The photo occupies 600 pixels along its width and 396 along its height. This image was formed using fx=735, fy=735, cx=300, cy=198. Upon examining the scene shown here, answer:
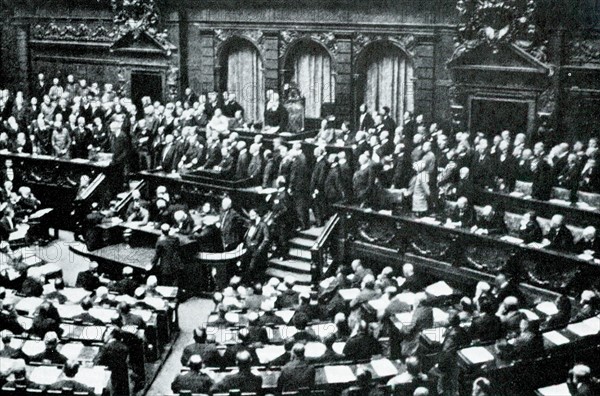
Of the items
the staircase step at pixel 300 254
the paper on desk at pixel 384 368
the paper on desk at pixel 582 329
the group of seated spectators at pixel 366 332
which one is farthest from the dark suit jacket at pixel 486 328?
the staircase step at pixel 300 254

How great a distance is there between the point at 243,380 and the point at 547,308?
5165 mm

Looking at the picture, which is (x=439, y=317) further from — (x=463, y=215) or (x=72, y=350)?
(x=72, y=350)

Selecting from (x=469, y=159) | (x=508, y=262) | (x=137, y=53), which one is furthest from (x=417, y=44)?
(x=137, y=53)

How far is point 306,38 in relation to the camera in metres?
21.2

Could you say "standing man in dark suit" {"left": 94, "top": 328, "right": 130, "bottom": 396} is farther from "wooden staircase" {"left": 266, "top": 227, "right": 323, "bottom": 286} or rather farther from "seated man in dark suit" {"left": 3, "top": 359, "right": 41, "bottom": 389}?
"wooden staircase" {"left": 266, "top": 227, "right": 323, "bottom": 286}

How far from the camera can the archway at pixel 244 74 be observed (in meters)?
22.6

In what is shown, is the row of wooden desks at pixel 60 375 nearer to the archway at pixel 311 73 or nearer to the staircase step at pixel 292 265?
the staircase step at pixel 292 265

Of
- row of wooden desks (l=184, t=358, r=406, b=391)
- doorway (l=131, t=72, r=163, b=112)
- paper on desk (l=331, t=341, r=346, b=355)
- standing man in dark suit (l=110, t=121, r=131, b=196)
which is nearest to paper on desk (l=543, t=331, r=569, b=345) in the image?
row of wooden desks (l=184, t=358, r=406, b=391)

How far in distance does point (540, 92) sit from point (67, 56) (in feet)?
53.8

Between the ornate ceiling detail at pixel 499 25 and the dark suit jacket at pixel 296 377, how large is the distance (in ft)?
37.2

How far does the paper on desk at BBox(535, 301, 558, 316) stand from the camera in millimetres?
11367

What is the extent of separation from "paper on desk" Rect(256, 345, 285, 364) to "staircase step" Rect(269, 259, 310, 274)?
15.4 feet

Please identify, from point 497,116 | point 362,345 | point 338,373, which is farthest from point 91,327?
point 497,116

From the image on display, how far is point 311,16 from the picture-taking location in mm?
20953
